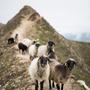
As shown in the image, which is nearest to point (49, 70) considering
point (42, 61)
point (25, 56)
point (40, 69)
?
point (40, 69)

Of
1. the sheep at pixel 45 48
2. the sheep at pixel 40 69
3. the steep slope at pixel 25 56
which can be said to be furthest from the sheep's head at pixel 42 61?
the sheep at pixel 45 48

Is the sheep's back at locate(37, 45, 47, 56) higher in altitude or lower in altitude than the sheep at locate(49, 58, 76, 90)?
higher

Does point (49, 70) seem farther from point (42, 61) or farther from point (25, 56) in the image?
point (25, 56)

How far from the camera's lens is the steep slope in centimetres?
2686

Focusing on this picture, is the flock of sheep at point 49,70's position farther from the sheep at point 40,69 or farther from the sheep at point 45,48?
the sheep at point 45,48

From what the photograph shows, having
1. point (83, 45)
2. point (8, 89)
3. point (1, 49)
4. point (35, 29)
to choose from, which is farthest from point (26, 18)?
point (8, 89)

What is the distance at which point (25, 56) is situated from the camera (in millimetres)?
34094

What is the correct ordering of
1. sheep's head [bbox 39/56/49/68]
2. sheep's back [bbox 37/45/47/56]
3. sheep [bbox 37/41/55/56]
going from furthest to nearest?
1. sheep's back [bbox 37/45/47/56]
2. sheep [bbox 37/41/55/56]
3. sheep's head [bbox 39/56/49/68]

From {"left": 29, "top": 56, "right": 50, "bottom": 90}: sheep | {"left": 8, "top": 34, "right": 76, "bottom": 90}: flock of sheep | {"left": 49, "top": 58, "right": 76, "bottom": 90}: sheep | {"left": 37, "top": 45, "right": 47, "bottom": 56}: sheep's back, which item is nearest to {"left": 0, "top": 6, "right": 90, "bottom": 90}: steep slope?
{"left": 37, "top": 45, "right": 47, "bottom": 56}: sheep's back

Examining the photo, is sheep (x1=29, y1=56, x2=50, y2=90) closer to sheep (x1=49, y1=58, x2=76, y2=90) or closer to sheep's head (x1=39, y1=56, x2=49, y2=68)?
sheep's head (x1=39, y1=56, x2=49, y2=68)

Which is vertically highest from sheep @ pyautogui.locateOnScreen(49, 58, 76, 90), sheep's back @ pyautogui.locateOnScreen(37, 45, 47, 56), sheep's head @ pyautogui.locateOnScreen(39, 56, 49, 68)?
sheep's back @ pyautogui.locateOnScreen(37, 45, 47, 56)

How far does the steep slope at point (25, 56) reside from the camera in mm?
26856

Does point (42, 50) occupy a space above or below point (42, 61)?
above

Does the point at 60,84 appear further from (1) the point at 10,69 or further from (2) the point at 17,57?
(2) the point at 17,57
